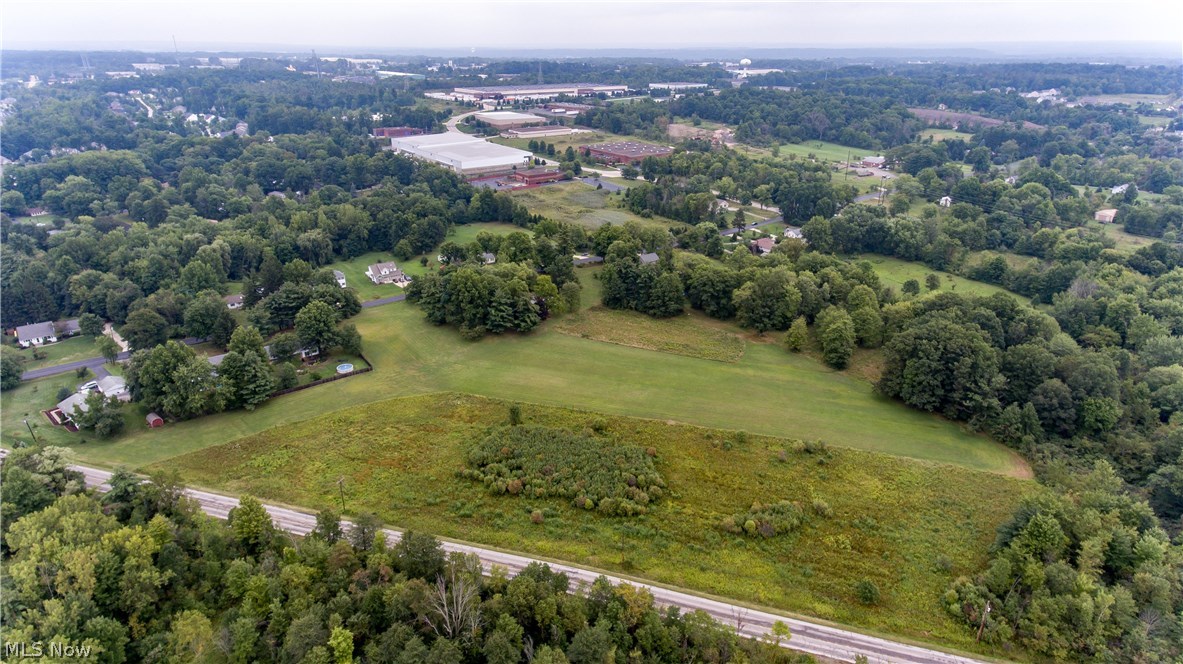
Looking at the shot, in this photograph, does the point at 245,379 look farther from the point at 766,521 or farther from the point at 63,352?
the point at 766,521

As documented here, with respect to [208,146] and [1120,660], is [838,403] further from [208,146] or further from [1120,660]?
[208,146]

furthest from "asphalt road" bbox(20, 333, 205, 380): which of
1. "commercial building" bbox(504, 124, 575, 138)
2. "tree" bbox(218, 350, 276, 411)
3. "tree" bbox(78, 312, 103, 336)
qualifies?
"commercial building" bbox(504, 124, 575, 138)

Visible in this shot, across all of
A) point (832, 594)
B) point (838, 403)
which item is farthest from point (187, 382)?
point (838, 403)

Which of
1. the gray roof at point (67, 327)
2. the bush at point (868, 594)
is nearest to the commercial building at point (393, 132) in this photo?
the gray roof at point (67, 327)

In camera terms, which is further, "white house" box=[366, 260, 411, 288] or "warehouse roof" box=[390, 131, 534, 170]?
"warehouse roof" box=[390, 131, 534, 170]

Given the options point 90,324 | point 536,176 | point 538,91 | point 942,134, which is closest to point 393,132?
point 536,176

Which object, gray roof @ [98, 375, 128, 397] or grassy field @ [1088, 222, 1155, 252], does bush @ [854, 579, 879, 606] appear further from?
grassy field @ [1088, 222, 1155, 252]

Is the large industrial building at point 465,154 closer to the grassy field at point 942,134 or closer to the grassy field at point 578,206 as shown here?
the grassy field at point 578,206

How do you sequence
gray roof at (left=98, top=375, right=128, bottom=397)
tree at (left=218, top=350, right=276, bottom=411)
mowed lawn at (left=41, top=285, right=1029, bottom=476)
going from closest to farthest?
mowed lawn at (left=41, top=285, right=1029, bottom=476), tree at (left=218, top=350, right=276, bottom=411), gray roof at (left=98, top=375, right=128, bottom=397)
